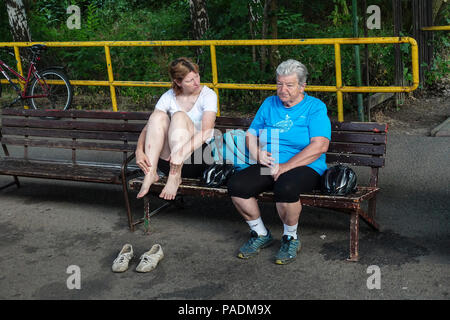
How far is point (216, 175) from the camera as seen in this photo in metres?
4.59

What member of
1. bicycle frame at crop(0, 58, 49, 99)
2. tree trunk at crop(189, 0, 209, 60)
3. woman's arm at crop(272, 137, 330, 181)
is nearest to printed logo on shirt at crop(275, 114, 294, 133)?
woman's arm at crop(272, 137, 330, 181)

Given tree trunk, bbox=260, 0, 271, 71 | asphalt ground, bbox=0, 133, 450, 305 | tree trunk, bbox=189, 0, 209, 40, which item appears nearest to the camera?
asphalt ground, bbox=0, 133, 450, 305

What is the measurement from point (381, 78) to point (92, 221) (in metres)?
5.87

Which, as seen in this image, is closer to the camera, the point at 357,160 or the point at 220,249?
the point at 220,249

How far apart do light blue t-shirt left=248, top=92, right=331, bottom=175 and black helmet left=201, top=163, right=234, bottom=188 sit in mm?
342

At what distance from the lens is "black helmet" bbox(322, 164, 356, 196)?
416 cm

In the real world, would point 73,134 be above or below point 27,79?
below

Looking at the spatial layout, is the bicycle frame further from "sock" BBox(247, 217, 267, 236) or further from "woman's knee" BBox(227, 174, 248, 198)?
"sock" BBox(247, 217, 267, 236)

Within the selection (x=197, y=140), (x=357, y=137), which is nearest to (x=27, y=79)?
(x=197, y=140)

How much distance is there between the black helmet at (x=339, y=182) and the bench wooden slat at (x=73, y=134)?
2.13 meters

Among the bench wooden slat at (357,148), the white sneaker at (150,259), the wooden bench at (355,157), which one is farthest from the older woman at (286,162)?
the white sneaker at (150,259)

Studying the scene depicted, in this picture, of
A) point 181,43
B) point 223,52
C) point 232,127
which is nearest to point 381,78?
point 223,52

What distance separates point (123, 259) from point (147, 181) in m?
0.81

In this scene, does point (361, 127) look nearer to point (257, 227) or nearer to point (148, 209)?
point (257, 227)
